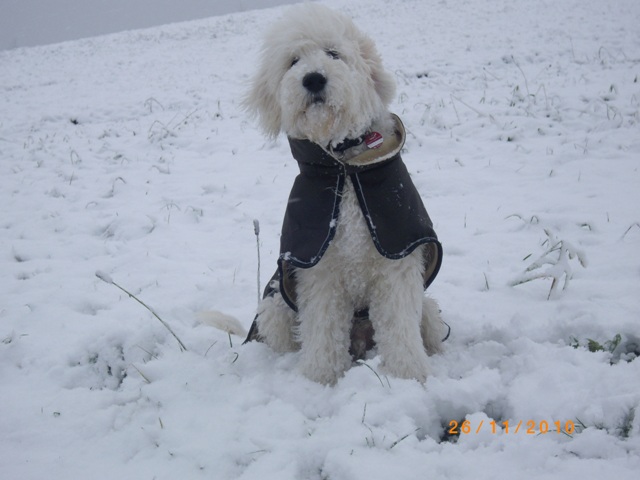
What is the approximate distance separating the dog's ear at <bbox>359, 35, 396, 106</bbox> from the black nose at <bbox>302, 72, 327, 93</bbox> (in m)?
0.38

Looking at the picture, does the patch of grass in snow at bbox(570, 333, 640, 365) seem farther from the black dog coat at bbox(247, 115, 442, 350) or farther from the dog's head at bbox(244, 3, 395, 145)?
the dog's head at bbox(244, 3, 395, 145)

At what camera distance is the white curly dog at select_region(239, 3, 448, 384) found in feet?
7.99

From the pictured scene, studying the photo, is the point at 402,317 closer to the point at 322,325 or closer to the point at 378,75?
the point at 322,325

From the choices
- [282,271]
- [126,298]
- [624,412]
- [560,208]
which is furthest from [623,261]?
[126,298]

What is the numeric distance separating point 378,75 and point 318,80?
446 mm

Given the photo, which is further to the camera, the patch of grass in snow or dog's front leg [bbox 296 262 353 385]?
dog's front leg [bbox 296 262 353 385]

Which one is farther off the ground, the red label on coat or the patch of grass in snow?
the red label on coat

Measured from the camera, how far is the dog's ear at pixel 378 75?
264cm

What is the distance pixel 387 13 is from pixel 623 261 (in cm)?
1955

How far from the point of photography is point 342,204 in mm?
2523

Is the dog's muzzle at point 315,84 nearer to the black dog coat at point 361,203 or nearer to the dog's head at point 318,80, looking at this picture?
the dog's head at point 318,80

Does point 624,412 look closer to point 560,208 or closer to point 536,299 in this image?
point 536,299
